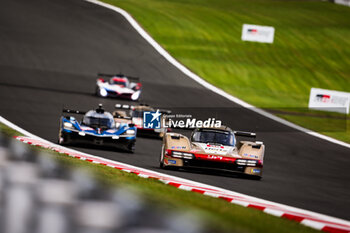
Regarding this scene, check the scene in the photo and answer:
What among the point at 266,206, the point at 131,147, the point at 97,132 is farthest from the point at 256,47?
the point at 266,206

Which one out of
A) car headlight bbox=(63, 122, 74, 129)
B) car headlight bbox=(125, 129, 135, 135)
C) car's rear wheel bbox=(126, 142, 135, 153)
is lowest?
car's rear wheel bbox=(126, 142, 135, 153)

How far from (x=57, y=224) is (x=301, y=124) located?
2393 cm

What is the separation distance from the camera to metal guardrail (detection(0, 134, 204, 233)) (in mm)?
3398

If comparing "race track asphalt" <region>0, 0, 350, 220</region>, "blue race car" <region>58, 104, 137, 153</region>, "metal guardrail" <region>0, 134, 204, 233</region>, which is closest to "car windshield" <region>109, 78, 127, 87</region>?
"race track asphalt" <region>0, 0, 350, 220</region>

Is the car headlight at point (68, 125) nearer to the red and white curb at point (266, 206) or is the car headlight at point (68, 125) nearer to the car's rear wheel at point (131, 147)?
the car's rear wheel at point (131, 147)

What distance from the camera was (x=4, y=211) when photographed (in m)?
4.46

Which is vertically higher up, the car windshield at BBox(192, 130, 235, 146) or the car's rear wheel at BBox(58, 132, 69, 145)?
the car windshield at BBox(192, 130, 235, 146)

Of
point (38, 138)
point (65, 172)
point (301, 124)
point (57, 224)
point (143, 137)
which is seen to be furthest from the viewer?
point (301, 124)

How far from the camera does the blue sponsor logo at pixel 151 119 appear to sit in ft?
55.6

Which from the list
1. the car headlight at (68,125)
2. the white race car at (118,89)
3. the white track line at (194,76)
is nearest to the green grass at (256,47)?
the white track line at (194,76)

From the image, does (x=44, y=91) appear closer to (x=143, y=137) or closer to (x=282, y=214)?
(x=143, y=137)

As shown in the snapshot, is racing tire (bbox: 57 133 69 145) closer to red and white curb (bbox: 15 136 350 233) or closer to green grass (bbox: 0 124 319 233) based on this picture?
red and white curb (bbox: 15 136 350 233)

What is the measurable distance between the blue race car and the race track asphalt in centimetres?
35

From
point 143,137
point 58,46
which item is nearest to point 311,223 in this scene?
point 143,137
